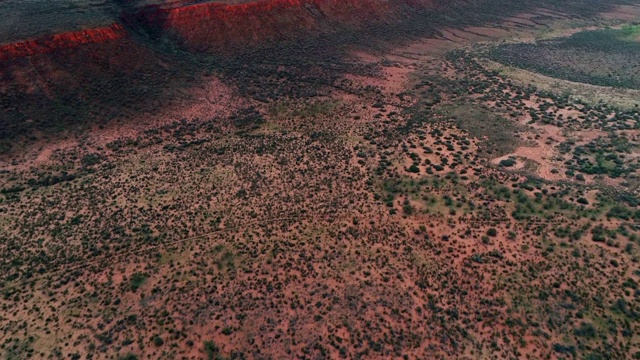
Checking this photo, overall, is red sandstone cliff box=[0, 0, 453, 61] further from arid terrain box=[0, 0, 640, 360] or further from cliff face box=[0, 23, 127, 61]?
arid terrain box=[0, 0, 640, 360]

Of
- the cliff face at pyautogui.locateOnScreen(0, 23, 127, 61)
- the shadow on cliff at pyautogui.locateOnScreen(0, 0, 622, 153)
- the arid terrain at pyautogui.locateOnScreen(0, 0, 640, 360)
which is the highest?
the cliff face at pyautogui.locateOnScreen(0, 23, 127, 61)

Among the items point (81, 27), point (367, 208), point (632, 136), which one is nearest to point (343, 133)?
point (367, 208)

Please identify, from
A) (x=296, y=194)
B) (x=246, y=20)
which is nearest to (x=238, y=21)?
(x=246, y=20)

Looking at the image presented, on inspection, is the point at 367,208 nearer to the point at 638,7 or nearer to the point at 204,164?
the point at 204,164

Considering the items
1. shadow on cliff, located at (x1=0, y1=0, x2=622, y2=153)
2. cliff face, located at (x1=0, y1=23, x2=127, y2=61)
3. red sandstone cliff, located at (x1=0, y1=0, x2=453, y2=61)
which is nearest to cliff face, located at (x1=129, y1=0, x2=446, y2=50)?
red sandstone cliff, located at (x1=0, y1=0, x2=453, y2=61)

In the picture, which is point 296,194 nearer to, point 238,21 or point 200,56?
point 200,56

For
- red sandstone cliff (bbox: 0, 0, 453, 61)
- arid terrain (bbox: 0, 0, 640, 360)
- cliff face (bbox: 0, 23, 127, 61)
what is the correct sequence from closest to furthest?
arid terrain (bbox: 0, 0, 640, 360) < cliff face (bbox: 0, 23, 127, 61) < red sandstone cliff (bbox: 0, 0, 453, 61)
